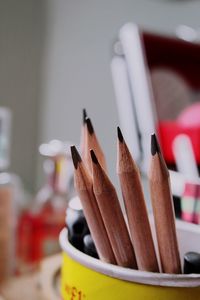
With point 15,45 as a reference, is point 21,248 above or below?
below

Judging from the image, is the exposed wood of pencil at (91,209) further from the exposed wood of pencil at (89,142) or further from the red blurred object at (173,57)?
the red blurred object at (173,57)

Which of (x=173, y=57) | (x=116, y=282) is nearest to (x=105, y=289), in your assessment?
(x=116, y=282)

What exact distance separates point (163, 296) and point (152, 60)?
0.26 meters

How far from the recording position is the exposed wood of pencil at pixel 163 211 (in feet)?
0.54

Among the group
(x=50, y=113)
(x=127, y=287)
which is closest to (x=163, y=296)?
(x=127, y=287)

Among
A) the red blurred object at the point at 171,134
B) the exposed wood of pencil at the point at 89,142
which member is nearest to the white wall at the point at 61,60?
the red blurred object at the point at 171,134

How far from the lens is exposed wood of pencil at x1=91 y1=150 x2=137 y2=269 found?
169 millimetres

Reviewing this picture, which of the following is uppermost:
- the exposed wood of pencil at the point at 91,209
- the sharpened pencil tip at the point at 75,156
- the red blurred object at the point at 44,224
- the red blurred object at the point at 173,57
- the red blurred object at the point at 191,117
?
the red blurred object at the point at 173,57

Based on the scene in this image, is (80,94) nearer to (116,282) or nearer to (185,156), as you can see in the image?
(185,156)

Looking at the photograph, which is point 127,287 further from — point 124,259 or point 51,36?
point 51,36

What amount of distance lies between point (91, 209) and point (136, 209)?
0.02 meters

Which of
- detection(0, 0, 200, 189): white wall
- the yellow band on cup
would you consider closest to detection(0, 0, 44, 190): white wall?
detection(0, 0, 200, 189): white wall

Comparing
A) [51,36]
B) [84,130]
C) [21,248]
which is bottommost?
[21,248]

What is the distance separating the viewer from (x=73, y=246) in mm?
217
